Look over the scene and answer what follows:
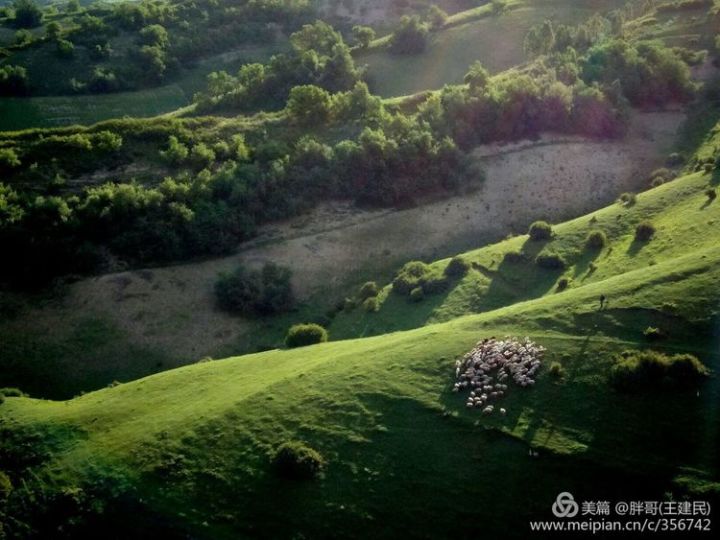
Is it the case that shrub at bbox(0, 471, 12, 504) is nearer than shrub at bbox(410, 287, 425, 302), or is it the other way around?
shrub at bbox(0, 471, 12, 504)

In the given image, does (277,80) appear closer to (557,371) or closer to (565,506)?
(557,371)

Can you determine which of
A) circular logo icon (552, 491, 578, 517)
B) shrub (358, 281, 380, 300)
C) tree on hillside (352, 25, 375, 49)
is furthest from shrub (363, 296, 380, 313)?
tree on hillside (352, 25, 375, 49)

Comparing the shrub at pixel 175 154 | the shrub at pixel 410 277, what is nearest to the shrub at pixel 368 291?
the shrub at pixel 410 277

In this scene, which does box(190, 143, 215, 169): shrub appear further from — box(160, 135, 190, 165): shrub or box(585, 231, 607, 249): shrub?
box(585, 231, 607, 249): shrub

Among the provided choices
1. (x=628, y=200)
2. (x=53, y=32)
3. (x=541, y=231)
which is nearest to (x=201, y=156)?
(x=541, y=231)

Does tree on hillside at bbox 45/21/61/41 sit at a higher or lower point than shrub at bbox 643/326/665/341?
higher

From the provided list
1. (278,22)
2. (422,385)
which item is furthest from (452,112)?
(278,22)

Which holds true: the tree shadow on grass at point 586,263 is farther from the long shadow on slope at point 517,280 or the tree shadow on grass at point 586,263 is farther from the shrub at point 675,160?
the shrub at point 675,160
